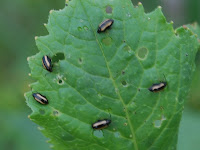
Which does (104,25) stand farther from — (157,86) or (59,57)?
(157,86)

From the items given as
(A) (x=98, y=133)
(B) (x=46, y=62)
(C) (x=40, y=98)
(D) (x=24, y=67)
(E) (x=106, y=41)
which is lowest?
(A) (x=98, y=133)

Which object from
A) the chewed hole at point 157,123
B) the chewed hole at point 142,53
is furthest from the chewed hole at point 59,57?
the chewed hole at point 157,123

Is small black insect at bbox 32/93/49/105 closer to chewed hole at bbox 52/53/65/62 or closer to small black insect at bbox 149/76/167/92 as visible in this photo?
chewed hole at bbox 52/53/65/62

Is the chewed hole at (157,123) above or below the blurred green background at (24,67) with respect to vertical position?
below

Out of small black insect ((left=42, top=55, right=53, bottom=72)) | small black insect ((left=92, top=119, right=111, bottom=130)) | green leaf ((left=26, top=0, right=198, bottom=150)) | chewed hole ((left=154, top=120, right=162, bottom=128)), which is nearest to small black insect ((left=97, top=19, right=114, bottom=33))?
green leaf ((left=26, top=0, right=198, bottom=150))

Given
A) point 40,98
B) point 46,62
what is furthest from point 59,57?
point 40,98

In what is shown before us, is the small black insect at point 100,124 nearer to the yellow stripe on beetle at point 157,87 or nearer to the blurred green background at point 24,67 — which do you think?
the yellow stripe on beetle at point 157,87
